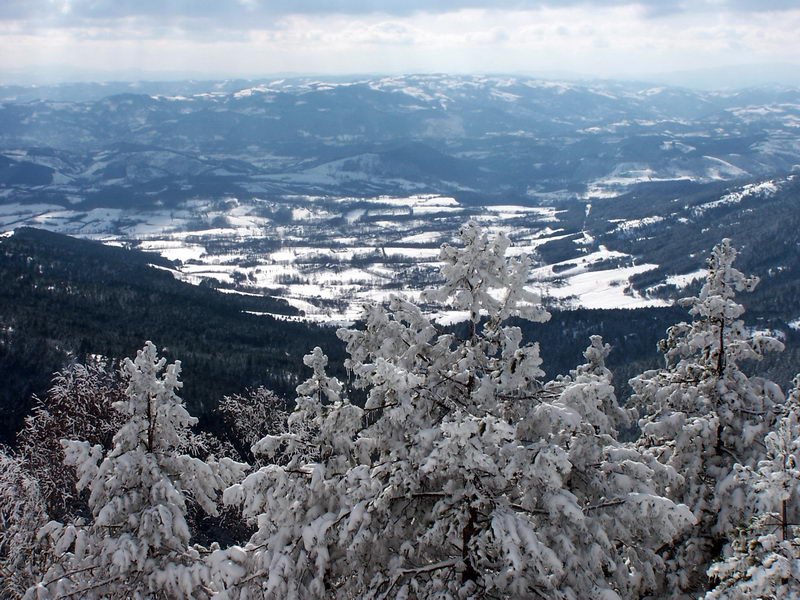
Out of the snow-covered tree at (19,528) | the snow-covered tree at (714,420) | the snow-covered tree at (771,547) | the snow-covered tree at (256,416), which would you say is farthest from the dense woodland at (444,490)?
the snow-covered tree at (256,416)

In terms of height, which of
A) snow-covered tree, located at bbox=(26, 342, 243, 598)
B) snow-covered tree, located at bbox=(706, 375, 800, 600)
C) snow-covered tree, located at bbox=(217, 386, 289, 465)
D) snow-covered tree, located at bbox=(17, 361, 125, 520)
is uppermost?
snow-covered tree, located at bbox=(706, 375, 800, 600)

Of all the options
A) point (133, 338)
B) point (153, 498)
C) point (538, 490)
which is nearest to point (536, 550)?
point (538, 490)

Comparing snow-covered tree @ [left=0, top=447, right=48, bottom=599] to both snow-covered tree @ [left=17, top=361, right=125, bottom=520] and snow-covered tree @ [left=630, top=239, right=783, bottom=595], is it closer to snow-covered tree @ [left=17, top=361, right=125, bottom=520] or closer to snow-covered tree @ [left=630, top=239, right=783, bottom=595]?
snow-covered tree @ [left=17, top=361, right=125, bottom=520]

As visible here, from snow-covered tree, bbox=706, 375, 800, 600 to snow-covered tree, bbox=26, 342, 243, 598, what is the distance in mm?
13455

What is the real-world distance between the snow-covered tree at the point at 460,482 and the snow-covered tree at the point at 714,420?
671 centimetres

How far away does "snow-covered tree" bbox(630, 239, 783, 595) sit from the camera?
71.1ft

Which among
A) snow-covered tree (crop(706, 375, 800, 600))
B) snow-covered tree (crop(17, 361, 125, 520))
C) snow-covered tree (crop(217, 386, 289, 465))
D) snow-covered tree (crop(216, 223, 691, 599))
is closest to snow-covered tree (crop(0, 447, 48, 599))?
snow-covered tree (crop(17, 361, 125, 520))

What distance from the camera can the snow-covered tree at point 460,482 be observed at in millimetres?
13477

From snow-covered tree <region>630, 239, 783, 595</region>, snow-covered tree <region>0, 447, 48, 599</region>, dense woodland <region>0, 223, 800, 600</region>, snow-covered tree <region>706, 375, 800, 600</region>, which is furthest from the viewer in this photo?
snow-covered tree <region>0, 447, 48, 599</region>

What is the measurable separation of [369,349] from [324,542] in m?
4.65

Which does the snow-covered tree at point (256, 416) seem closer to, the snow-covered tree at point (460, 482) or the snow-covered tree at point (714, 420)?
the snow-covered tree at point (714, 420)

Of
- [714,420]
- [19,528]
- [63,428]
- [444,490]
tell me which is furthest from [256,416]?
[444,490]

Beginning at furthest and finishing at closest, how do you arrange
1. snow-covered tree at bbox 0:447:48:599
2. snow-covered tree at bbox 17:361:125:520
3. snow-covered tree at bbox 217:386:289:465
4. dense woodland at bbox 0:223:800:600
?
snow-covered tree at bbox 217:386:289:465, snow-covered tree at bbox 17:361:125:520, snow-covered tree at bbox 0:447:48:599, dense woodland at bbox 0:223:800:600

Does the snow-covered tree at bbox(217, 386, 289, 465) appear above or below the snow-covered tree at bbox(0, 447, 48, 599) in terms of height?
below
